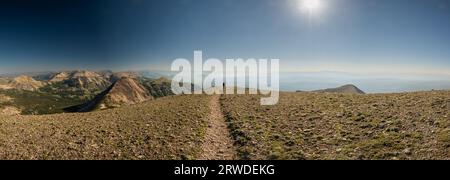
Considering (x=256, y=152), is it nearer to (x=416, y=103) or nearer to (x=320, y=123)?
(x=320, y=123)

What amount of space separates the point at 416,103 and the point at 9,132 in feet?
143

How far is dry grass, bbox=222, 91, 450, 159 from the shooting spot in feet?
70.9

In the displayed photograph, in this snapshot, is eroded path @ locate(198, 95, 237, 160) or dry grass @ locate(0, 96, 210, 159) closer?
eroded path @ locate(198, 95, 237, 160)

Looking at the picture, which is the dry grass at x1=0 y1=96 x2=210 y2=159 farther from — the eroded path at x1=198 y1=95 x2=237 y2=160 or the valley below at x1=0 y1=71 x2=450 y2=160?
the eroded path at x1=198 y1=95 x2=237 y2=160

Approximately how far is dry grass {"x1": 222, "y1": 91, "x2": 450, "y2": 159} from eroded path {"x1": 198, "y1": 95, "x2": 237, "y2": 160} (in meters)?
0.90

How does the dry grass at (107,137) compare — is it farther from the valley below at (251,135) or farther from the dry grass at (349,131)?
the dry grass at (349,131)

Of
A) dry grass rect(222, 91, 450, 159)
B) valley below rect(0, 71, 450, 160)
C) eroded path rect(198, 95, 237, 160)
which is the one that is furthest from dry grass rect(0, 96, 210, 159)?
dry grass rect(222, 91, 450, 159)

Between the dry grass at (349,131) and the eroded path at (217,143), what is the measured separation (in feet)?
2.96

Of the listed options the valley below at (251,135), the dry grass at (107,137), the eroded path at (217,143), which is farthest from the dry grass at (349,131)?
the dry grass at (107,137)

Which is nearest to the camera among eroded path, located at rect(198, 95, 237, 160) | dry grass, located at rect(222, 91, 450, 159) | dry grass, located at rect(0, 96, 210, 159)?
dry grass, located at rect(222, 91, 450, 159)

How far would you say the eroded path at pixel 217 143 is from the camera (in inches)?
945
